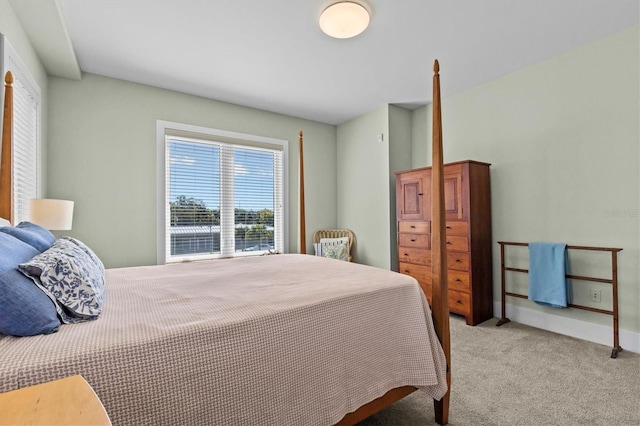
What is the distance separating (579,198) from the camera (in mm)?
2754

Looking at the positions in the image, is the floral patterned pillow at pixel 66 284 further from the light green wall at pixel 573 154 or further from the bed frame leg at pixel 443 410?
the light green wall at pixel 573 154

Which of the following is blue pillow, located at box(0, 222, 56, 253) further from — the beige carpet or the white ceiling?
the beige carpet

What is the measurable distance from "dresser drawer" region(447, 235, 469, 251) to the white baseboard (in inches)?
30.7

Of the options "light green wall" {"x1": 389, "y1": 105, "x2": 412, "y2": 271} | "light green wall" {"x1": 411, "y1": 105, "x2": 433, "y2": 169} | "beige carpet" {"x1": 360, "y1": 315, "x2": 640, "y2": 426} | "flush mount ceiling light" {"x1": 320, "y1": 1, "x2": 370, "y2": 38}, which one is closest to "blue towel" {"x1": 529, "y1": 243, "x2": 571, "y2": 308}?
"beige carpet" {"x1": 360, "y1": 315, "x2": 640, "y2": 426}

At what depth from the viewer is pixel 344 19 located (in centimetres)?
223

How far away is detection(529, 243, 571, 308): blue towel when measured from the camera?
8.76 feet

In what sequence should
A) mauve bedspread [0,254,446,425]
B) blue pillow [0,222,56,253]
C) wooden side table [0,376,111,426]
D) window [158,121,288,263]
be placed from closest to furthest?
wooden side table [0,376,111,426]
mauve bedspread [0,254,446,425]
blue pillow [0,222,56,253]
window [158,121,288,263]

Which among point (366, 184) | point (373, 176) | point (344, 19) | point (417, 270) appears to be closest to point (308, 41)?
point (344, 19)

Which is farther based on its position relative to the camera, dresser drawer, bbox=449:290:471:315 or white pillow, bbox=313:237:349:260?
white pillow, bbox=313:237:349:260

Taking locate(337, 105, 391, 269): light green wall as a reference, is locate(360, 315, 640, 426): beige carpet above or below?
below

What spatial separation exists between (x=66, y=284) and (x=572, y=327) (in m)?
3.69

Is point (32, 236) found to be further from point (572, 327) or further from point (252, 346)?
point (572, 327)

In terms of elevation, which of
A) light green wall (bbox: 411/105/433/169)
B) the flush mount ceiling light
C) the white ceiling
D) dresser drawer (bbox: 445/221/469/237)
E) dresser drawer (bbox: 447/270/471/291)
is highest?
the white ceiling

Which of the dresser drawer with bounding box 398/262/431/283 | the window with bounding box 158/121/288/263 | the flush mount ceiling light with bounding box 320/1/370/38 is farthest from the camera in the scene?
the window with bounding box 158/121/288/263
